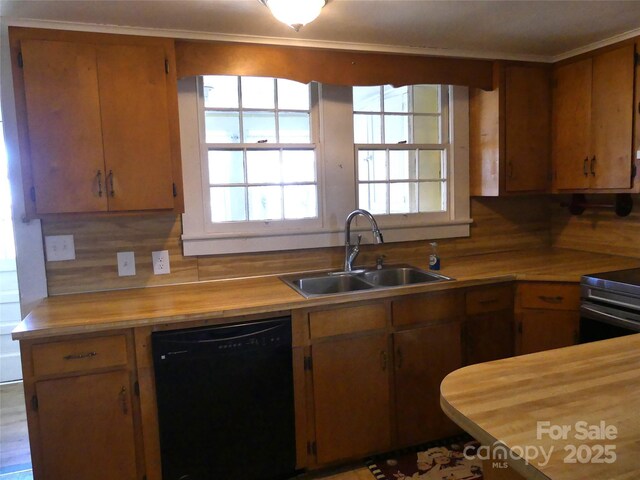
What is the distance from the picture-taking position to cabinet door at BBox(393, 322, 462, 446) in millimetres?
2244

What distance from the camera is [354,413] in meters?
2.17

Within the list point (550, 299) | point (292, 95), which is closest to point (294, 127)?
point (292, 95)

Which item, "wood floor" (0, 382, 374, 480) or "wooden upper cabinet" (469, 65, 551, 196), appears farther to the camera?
"wooden upper cabinet" (469, 65, 551, 196)

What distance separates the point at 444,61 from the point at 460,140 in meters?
0.54

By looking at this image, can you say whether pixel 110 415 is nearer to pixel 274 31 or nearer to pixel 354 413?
pixel 354 413

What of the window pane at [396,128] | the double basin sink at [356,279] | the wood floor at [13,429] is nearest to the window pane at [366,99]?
the window pane at [396,128]

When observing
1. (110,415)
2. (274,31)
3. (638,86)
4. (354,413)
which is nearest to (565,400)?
(354,413)

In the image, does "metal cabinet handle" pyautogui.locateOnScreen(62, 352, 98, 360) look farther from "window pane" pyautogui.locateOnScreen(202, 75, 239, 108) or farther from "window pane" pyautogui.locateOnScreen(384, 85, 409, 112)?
"window pane" pyautogui.locateOnScreen(384, 85, 409, 112)

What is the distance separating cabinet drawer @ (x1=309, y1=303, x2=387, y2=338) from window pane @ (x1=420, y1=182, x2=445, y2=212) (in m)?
1.07

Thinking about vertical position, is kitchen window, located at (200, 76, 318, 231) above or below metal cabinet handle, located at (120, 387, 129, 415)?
above

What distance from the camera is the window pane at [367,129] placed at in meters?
2.75

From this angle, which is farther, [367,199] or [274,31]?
[367,199]

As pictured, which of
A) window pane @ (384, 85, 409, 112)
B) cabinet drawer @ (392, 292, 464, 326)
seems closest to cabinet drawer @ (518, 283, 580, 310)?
cabinet drawer @ (392, 292, 464, 326)

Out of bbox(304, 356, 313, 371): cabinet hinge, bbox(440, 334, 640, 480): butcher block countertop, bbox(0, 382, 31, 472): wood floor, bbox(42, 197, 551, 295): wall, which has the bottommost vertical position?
bbox(0, 382, 31, 472): wood floor
